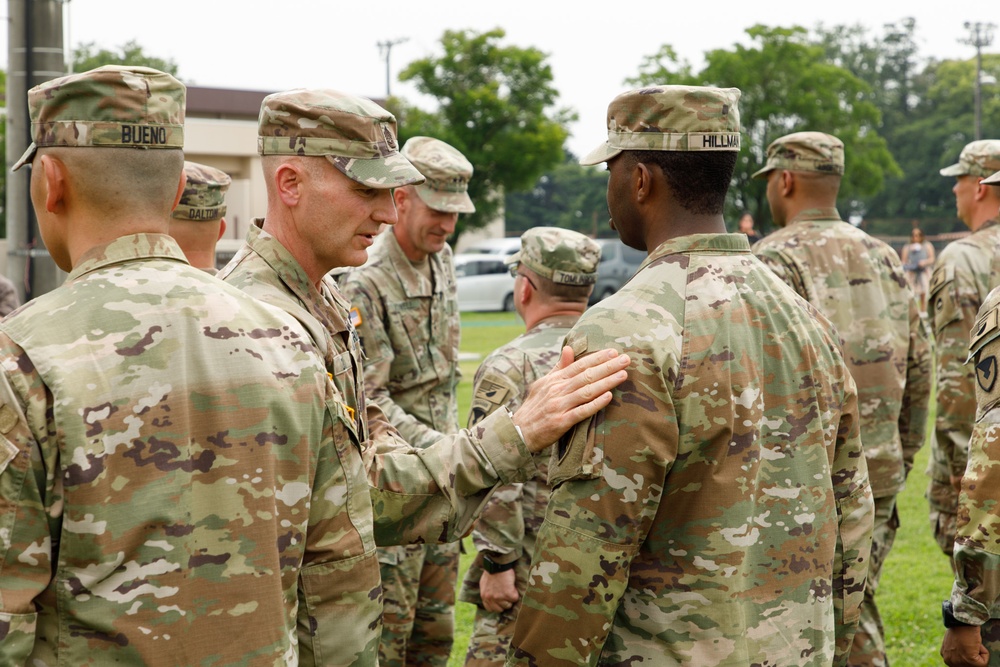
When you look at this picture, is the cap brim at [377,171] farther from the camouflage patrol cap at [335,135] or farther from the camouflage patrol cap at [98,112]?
the camouflage patrol cap at [98,112]

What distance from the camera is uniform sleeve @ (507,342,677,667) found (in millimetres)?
2594

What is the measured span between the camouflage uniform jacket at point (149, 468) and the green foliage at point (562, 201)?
6508cm

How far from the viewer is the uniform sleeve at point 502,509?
404cm

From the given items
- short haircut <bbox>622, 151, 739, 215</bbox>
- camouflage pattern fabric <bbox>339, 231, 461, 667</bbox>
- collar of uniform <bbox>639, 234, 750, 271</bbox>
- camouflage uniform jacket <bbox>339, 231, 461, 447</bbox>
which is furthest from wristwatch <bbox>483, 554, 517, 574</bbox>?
short haircut <bbox>622, 151, 739, 215</bbox>

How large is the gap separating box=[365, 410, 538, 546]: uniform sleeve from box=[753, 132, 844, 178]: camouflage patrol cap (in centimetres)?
335

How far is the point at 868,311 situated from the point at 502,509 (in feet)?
8.36

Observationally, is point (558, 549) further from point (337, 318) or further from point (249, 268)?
point (249, 268)

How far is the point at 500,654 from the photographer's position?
4133mm

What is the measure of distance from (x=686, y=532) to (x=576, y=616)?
355 mm

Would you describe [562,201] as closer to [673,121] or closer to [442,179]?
[442,179]

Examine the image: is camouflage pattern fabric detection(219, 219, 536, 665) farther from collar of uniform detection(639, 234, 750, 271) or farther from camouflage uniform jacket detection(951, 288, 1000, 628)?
camouflage uniform jacket detection(951, 288, 1000, 628)

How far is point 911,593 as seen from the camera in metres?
6.89

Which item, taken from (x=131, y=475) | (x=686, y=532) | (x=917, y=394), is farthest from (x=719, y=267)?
(x=917, y=394)

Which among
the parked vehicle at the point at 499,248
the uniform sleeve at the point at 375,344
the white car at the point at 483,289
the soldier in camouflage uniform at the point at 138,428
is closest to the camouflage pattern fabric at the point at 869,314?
the uniform sleeve at the point at 375,344
